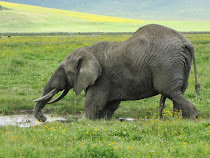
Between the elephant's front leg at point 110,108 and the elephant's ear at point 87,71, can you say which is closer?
the elephant's ear at point 87,71

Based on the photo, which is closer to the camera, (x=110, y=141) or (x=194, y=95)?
(x=110, y=141)

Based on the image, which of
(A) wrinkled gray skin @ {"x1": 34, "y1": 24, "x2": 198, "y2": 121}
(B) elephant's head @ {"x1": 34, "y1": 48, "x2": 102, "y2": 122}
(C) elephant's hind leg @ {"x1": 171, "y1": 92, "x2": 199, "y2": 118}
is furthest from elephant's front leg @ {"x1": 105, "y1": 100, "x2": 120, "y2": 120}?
(C) elephant's hind leg @ {"x1": 171, "y1": 92, "x2": 199, "y2": 118}

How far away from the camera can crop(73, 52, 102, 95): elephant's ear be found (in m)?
9.61

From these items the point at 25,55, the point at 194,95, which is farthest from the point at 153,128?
the point at 25,55

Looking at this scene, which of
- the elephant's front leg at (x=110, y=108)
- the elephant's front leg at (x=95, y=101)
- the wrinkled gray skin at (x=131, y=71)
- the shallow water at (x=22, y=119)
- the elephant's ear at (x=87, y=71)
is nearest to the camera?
the wrinkled gray skin at (x=131, y=71)

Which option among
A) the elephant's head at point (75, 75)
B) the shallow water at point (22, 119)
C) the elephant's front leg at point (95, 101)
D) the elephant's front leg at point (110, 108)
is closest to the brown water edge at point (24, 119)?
the shallow water at point (22, 119)

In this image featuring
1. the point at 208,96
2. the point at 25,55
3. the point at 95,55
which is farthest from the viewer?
the point at 25,55

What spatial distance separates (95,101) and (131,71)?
120cm

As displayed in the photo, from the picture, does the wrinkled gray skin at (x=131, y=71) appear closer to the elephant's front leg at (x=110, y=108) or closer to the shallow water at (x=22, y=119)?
the elephant's front leg at (x=110, y=108)

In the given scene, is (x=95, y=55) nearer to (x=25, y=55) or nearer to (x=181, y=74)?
(x=181, y=74)

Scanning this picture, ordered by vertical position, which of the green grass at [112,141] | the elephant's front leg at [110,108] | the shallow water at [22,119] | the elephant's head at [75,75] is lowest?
the shallow water at [22,119]

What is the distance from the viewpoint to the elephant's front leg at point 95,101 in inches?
383

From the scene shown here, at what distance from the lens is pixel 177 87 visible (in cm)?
905

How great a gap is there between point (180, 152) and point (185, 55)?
3.59 metres
